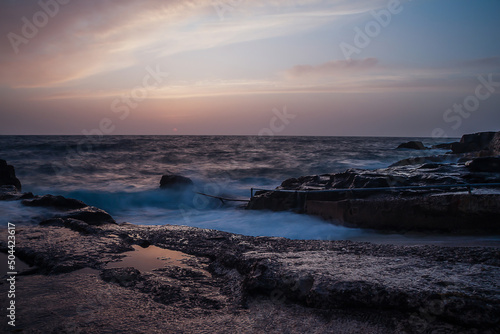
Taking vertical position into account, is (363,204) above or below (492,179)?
below

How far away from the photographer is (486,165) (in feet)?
22.2

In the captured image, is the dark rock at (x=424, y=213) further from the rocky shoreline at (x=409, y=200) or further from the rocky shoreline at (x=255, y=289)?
the rocky shoreline at (x=255, y=289)

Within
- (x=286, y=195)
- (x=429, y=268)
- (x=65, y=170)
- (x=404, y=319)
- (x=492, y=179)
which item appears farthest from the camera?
(x=65, y=170)

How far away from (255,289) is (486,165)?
6.50 meters

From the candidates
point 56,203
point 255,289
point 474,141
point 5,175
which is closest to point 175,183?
point 5,175

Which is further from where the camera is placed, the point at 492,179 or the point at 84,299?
the point at 492,179

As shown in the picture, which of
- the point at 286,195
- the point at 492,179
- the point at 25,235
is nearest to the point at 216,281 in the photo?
the point at 25,235

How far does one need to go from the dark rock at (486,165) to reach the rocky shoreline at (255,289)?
4625 mm

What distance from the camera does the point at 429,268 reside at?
248cm

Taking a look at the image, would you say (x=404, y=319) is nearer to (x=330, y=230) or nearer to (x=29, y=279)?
(x=29, y=279)

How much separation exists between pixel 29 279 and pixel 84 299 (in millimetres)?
825

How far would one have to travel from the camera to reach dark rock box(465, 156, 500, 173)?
6.59 metres

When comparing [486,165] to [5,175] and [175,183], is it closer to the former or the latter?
[175,183]

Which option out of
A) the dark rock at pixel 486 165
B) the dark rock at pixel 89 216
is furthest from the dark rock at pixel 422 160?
the dark rock at pixel 89 216
